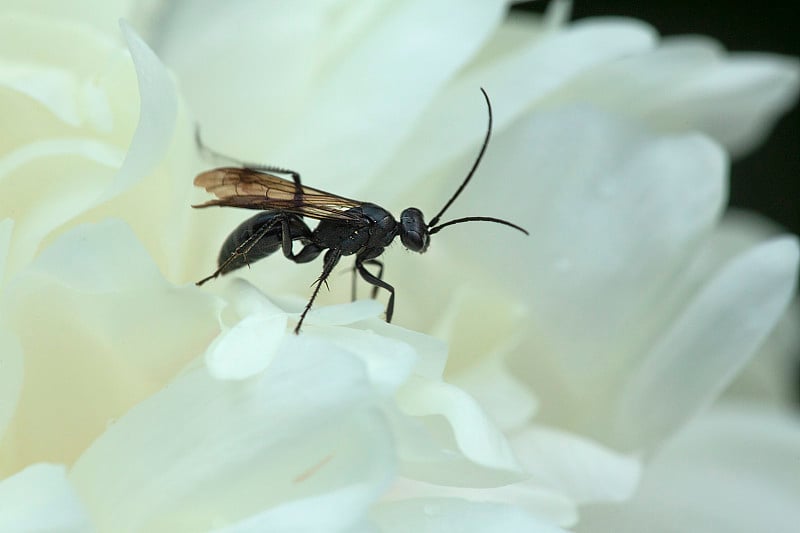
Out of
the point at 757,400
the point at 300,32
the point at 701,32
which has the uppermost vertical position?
the point at 300,32

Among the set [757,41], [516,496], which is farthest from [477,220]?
[757,41]

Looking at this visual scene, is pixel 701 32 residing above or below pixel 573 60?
below

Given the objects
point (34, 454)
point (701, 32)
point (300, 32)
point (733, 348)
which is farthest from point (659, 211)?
point (701, 32)

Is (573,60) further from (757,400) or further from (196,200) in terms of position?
(757,400)

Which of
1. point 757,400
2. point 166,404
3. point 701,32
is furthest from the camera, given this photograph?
point 701,32

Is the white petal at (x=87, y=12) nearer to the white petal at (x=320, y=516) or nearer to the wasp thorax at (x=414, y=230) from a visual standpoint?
the wasp thorax at (x=414, y=230)

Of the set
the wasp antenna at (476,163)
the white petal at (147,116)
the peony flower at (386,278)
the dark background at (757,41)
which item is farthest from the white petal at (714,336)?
the dark background at (757,41)

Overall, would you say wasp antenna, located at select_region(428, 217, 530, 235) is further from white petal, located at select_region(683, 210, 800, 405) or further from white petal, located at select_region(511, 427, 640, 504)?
white petal, located at select_region(683, 210, 800, 405)

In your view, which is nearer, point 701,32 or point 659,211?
point 659,211
